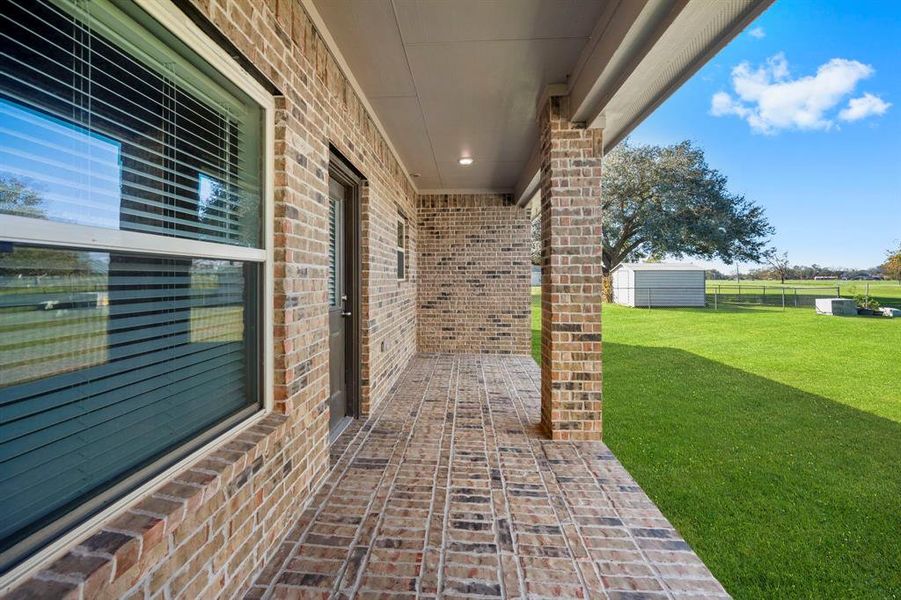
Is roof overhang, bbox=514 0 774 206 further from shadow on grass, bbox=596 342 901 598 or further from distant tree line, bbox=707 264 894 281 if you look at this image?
distant tree line, bbox=707 264 894 281

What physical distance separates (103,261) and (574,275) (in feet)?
9.42

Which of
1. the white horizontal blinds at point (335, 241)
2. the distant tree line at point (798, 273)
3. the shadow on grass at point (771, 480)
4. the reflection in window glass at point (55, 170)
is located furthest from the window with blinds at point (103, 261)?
the distant tree line at point (798, 273)

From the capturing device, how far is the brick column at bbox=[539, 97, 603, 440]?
10.3ft

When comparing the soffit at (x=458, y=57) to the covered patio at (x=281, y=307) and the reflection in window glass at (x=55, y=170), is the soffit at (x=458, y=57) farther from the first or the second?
the reflection in window glass at (x=55, y=170)

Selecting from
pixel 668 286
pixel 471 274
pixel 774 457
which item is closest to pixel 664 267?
pixel 668 286

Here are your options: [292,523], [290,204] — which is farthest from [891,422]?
[290,204]

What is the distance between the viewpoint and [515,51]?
2.67 meters

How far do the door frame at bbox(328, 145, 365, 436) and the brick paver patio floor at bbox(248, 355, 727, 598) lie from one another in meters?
0.46

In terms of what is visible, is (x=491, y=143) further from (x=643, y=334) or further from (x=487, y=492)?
(x=643, y=334)

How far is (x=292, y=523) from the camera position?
2.06m

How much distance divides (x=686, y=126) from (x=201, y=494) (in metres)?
23.8

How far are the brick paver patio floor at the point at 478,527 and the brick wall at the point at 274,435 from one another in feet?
0.86

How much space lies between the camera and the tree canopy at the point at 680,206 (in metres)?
17.1

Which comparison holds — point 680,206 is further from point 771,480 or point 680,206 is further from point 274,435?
point 274,435
